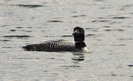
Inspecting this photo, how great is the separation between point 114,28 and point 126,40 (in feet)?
10.6

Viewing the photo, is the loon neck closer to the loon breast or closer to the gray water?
the loon breast

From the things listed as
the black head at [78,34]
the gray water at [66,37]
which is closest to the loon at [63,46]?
the black head at [78,34]

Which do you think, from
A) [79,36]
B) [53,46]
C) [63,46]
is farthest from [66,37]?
[53,46]

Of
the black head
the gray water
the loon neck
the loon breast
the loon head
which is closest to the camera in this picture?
the gray water

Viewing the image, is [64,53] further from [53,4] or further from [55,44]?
[53,4]

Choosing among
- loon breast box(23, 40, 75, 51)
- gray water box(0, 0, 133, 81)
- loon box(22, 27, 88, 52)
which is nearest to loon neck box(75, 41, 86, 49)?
loon box(22, 27, 88, 52)

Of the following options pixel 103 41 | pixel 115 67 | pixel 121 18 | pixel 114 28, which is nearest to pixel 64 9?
pixel 121 18

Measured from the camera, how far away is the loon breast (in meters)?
23.3

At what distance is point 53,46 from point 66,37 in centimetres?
284

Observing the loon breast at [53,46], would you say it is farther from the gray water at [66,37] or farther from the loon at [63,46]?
the gray water at [66,37]

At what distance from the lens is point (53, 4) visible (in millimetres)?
35375

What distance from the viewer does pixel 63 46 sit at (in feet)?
78.5

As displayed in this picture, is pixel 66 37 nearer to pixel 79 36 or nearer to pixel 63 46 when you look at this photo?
pixel 79 36

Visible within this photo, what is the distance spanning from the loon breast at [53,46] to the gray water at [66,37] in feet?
0.99
